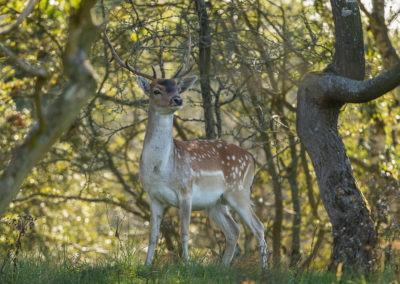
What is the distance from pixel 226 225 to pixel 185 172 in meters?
1.14

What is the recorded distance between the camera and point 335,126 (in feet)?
19.8

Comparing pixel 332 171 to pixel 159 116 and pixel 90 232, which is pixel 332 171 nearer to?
pixel 159 116

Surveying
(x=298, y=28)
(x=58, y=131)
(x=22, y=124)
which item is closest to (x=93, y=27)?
(x=58, y=131)

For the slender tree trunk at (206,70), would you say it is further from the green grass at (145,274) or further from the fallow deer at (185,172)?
the green grass at (145,274)

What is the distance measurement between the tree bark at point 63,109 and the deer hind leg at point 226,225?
4.83 m

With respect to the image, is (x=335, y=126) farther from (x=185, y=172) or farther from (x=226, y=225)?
(x=226, y=225)

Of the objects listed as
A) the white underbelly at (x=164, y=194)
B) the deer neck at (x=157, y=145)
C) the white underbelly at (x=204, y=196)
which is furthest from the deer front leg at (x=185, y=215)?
the deer neck at (x=157, y=145)

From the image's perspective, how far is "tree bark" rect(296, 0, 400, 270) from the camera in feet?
17.7

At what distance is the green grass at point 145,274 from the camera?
4.65 meters

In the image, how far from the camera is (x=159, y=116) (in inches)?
277

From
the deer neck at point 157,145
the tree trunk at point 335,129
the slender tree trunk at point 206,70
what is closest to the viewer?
the tree trunk at point 335,129

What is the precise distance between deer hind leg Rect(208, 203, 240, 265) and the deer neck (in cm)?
124

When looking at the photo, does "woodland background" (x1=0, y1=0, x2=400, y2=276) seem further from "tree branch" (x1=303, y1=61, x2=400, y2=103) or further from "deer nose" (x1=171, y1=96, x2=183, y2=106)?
"tree branch" (x1=303, y1=61, x2=400, y2=103)

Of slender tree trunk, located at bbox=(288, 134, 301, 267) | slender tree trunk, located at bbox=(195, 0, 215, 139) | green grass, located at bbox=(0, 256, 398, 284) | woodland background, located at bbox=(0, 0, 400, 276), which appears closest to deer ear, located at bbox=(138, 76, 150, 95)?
woodland background, located at bbox=(0, 0, 400, 276)
